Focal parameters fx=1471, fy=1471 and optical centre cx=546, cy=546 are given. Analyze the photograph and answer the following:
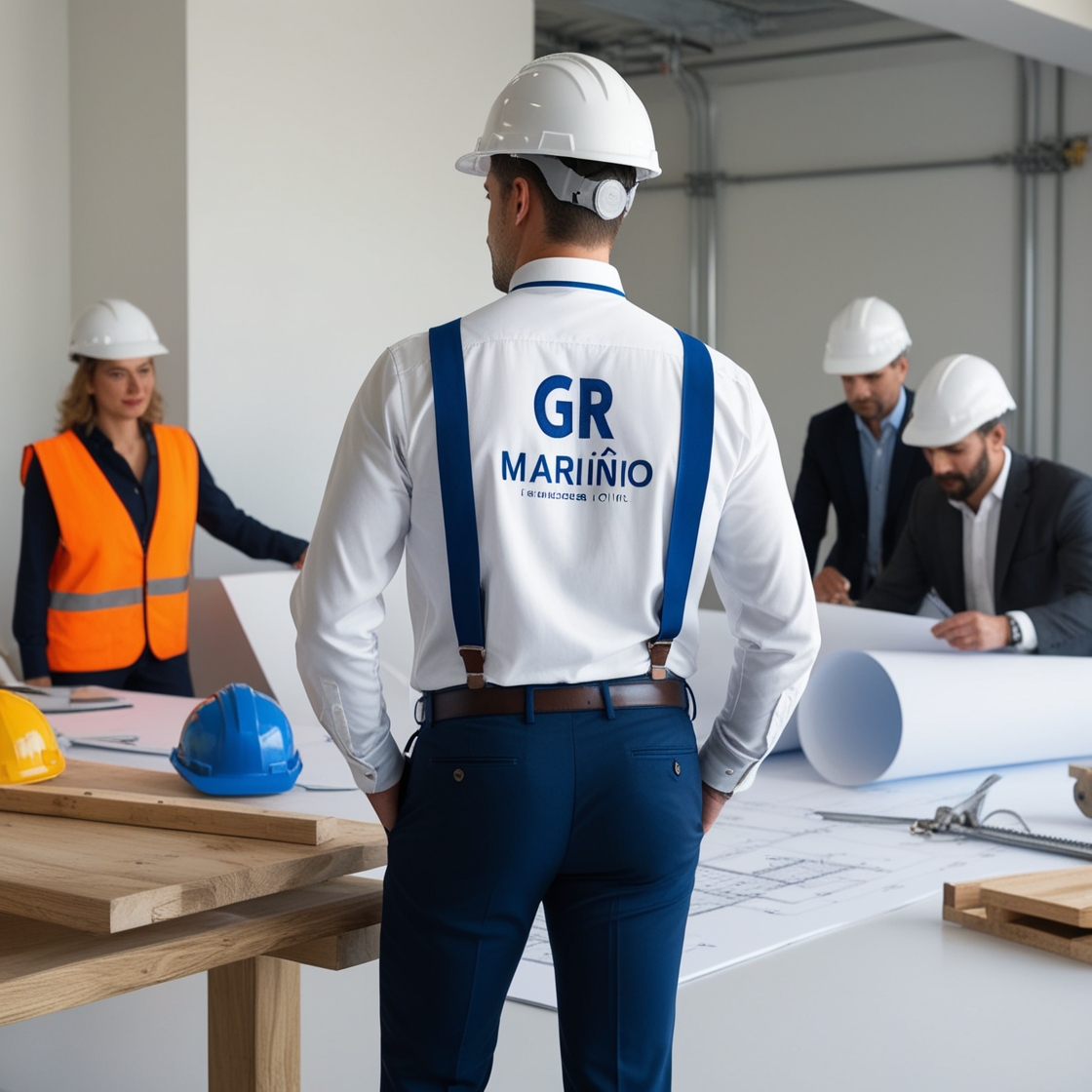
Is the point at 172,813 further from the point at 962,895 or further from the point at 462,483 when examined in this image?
the point at 962,895

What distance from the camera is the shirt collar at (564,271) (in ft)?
5.60

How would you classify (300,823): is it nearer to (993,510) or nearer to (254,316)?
(993,510)

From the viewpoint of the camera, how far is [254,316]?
569 cm

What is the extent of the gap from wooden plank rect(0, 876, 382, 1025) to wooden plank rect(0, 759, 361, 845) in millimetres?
88

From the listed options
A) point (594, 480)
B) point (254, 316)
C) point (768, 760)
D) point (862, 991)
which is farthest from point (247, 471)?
point (594, 480)

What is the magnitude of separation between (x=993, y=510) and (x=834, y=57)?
4990mm

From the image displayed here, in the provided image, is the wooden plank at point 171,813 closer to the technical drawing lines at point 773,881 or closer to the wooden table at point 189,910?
the wooden table at point 189,910

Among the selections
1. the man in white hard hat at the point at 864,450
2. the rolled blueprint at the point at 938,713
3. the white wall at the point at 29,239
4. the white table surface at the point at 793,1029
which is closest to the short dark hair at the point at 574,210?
the white table surface at the point at 793,1029

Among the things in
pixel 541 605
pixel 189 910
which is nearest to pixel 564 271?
pixel 541 605

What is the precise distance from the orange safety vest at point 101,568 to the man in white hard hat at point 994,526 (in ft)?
7.99

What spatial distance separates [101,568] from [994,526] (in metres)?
2.83

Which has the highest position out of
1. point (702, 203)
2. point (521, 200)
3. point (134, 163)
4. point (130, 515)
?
point (702, 203)

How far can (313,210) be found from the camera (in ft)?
19.3

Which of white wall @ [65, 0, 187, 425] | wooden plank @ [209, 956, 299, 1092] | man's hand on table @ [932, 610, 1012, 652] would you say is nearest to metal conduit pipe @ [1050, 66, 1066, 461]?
man's hand on table @ [932, 610, 1012, 652]
